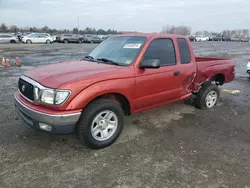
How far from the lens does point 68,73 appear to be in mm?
3750

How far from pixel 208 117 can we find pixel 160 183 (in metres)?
2.91

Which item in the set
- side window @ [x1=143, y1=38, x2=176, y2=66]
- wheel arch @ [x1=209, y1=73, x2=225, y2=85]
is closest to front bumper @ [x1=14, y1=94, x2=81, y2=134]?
side window @ [x1=143, y1=38, x2=176, y2=66]

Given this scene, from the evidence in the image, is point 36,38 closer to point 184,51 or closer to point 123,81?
point 184,51

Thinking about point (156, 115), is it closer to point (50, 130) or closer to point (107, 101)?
point (107, 101)

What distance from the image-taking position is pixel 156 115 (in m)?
5.52

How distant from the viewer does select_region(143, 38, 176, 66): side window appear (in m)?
4.45

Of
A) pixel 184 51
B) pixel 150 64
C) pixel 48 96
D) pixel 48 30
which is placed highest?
pixel 48 30

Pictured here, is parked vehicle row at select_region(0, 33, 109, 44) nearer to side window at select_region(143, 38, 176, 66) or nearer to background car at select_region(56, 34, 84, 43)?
background car at select_region(56, 34, 84, 43)

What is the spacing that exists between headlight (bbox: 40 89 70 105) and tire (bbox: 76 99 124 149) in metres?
→ 0.40

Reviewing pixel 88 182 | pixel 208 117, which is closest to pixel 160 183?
pixel 88 182

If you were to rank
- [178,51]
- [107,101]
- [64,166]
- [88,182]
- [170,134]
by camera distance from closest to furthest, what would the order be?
[88,182]
[64,166]
[107,101]
[170,134]
[178,51]

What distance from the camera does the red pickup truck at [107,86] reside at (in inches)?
135

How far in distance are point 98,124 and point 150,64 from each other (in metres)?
1.32

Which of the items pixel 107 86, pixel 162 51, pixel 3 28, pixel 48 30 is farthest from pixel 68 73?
pixel 48 30
